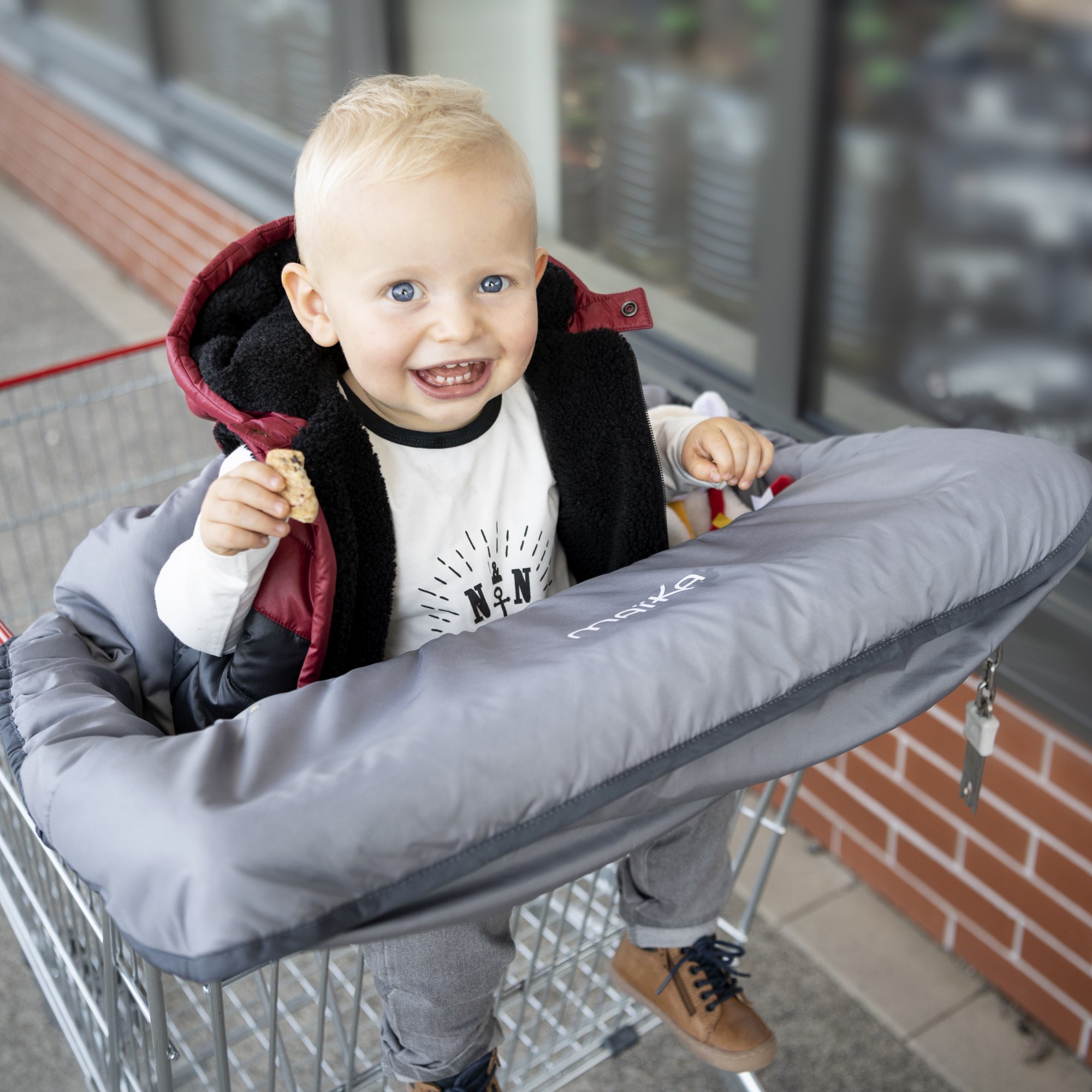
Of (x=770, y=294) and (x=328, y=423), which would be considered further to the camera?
(x=770, y=294)

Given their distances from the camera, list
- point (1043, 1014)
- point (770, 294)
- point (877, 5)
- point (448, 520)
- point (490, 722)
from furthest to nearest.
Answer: point (770, 294), point (1043, 1014), point (877, 5), point (448, 520), point (490, 722)

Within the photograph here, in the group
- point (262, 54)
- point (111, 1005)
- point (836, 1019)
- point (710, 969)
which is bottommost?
point (836, 1019)

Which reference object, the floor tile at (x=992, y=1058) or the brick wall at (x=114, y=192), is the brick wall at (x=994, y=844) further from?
the brick wall at (x=114, y=192)

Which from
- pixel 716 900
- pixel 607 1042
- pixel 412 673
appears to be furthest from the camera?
pixel 607 1042

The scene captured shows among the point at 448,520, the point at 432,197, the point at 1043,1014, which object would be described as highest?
the point at 432,197

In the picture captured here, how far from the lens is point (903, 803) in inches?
92.4

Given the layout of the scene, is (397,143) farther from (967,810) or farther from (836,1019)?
(836,1019)

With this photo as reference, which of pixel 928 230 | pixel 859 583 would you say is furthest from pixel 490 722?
pixel 928 230

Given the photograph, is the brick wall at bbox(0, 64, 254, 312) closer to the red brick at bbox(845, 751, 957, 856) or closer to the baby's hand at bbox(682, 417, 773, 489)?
the red brick at bbox(845, 751, 957, 856)

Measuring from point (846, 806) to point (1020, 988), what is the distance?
1.43 feet

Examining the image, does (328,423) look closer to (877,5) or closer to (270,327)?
(270,327)

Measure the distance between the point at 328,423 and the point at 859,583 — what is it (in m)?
0.58

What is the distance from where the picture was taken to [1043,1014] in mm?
2191

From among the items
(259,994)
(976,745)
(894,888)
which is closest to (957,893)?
(894,888)
